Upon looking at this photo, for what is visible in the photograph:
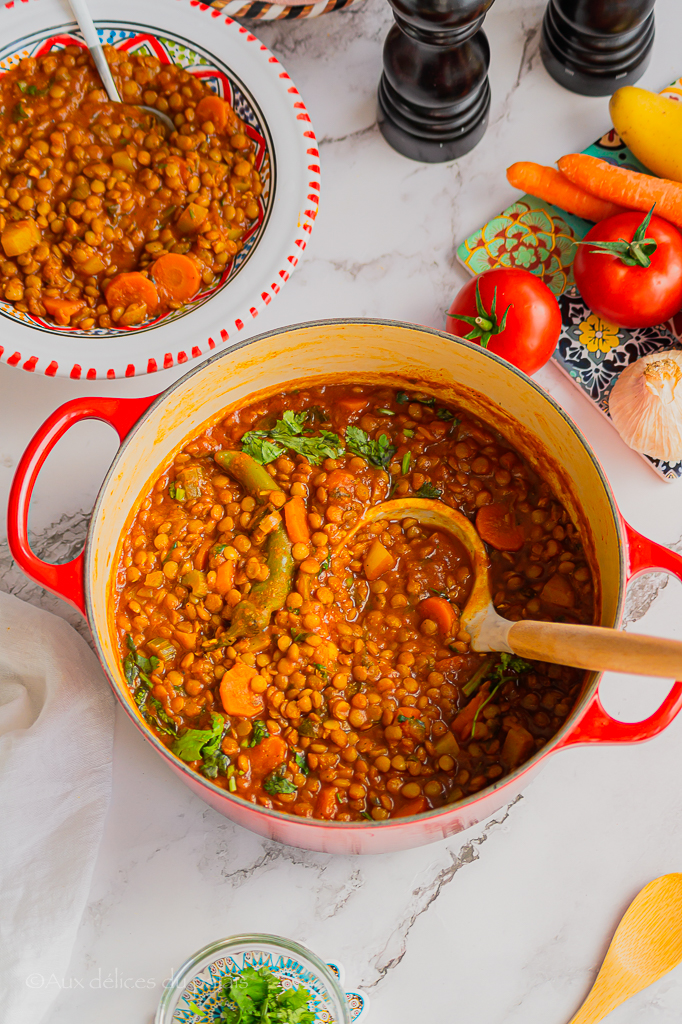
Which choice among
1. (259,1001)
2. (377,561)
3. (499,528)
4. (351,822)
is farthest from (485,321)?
(259,1001)

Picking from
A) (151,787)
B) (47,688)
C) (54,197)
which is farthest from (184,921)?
(54,197)

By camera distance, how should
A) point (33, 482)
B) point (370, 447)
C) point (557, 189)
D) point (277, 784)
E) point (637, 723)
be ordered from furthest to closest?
point (557, 189)
point (370, 447)
point (277, 784)
point (33, 482)
point (637, 723)

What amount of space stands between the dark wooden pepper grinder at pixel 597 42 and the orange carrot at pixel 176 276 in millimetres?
1171

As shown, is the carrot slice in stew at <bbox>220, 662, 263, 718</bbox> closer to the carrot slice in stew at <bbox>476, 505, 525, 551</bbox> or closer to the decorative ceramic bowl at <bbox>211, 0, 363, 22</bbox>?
the carrot slice in stew at <bbox>476, 505, 525, 551</bbox>

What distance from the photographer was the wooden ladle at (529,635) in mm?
1344

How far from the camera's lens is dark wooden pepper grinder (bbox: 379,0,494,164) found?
193 cm

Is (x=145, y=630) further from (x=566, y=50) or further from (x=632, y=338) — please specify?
(x=566, y=50)

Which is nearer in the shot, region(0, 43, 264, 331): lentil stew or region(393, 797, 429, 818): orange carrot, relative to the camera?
region(393, 797, 429, 818): orange carrot

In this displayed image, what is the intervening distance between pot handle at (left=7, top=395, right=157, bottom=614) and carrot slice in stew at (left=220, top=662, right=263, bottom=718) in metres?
0.36

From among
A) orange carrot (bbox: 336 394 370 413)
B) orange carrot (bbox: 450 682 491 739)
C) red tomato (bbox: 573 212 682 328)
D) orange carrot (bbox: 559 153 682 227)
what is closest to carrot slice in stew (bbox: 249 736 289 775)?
orange carrot (bbox: 450 682 491 739)

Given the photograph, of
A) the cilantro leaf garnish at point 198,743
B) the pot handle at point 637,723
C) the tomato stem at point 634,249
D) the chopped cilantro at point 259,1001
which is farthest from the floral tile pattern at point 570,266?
the chopped cilantro at point 259,1001

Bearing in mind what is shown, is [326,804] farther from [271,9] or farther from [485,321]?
[271,9]

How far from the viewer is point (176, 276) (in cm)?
205

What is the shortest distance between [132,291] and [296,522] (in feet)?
2.22
